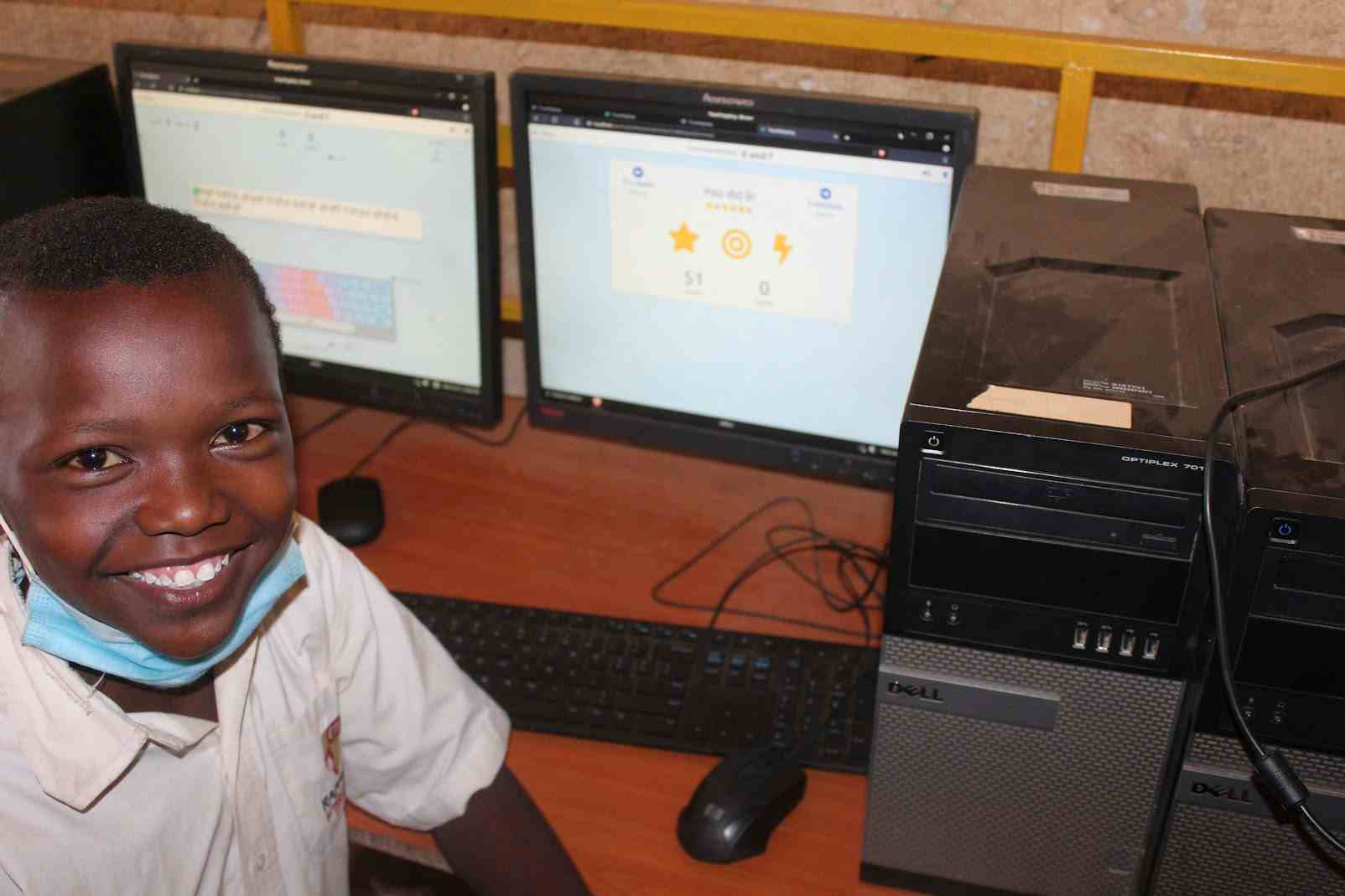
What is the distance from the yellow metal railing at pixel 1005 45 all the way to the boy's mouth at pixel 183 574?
26.7 inches

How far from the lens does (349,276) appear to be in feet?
4.45

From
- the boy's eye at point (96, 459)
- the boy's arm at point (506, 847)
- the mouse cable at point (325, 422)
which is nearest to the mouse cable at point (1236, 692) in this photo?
the boy's arm at point (506, 847)

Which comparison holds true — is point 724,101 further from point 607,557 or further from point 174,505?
point 174,505

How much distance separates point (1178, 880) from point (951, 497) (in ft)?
0.91

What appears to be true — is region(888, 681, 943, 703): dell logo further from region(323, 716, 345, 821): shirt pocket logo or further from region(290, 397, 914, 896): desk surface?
region(323, 716, 345, 821): shirt pocket logo

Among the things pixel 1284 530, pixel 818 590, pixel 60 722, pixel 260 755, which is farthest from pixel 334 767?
pixel 1284 530

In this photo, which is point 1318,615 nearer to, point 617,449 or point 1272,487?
point 1272,487

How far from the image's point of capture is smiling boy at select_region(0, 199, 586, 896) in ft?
2.39

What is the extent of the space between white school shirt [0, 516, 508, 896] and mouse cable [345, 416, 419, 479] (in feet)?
1.45

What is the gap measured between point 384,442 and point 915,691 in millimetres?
873

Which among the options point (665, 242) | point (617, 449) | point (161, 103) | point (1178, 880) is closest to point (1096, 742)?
point (1178, 880)

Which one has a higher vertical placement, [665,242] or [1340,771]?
[665,242]

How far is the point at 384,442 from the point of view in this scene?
152 cm

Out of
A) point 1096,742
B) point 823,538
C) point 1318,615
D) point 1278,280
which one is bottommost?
point 823,538
